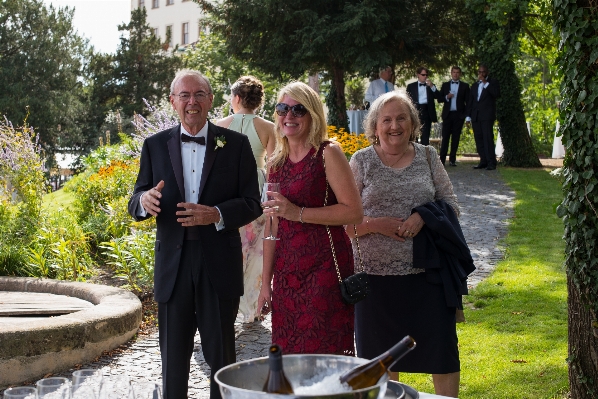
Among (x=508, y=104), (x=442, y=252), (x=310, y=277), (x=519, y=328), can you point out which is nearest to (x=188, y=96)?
(x=310, y=277)

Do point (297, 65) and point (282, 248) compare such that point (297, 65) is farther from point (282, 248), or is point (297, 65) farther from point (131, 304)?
point (282, 248)

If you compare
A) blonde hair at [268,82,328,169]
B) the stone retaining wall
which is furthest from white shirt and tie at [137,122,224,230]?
the stone retaining wall

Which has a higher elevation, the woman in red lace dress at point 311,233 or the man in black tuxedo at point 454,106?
the man in black tuxedo at point 454,106

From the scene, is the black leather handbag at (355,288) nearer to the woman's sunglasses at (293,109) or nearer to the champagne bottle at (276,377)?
the woman's sunglasses at (293,109)

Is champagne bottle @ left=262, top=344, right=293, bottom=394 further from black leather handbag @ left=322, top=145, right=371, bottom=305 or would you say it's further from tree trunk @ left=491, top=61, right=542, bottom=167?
tree trunk @ left=491, top=61, right=542, bottom=167

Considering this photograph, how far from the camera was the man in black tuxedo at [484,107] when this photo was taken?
17906 mm

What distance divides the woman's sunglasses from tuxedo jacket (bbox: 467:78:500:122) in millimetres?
14577

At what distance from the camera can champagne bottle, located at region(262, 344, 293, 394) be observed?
182 centimetres

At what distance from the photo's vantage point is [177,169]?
423 cm

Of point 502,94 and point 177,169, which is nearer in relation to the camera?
point 177,169

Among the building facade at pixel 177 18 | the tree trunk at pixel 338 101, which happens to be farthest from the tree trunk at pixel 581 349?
the building facade at pixel 177 18

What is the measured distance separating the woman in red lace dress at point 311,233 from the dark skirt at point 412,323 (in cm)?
38

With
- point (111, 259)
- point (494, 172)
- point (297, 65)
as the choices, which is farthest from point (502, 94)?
point (111, 259)

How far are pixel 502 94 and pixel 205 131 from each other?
1649 centimetres
